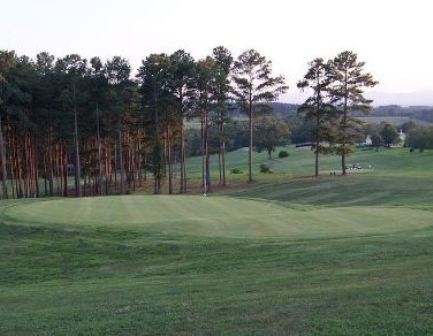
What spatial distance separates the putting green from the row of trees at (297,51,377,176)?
1045 inches

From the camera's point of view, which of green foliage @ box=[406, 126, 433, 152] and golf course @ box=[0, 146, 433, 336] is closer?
golf course @ box=[0, 146, 433, 336]

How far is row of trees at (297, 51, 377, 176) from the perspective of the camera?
181 ft

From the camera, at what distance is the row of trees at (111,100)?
51.2 metres

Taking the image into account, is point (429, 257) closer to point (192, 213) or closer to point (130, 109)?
point (192, 213)

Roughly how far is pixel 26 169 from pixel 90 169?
6.52m

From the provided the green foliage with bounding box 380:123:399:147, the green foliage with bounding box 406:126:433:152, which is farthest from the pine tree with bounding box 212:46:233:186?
the green foliage with bounding box 380:123:399:147

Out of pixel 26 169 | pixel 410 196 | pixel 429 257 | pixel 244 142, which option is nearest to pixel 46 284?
pixel 429 257

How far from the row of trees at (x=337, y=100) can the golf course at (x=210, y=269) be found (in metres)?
25.5

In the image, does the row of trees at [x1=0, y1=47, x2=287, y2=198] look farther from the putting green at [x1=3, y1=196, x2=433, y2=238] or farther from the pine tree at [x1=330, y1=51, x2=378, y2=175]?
the putting green at [x1=3, y1=196, x2=433, y2=238]

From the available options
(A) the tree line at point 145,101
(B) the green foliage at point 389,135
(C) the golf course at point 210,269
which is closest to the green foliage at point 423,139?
(B) the green foliage at point 389,135

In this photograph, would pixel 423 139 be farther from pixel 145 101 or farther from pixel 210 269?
pixel 210 269

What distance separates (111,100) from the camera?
52.5m

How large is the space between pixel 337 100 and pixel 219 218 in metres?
34.6

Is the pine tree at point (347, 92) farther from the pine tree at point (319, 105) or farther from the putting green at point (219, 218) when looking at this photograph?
the putting green at point (219, 218)
